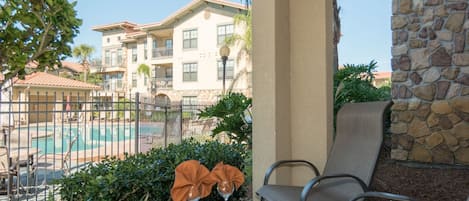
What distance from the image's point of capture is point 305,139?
9.70 ft

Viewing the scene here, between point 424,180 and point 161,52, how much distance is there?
18696mm

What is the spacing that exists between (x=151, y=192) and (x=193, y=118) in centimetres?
612

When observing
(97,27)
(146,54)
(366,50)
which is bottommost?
(366,50)

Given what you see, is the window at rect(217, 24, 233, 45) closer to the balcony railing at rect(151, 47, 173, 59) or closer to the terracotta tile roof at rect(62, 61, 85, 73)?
the balcony railing at rect(151, 47, 173, 59)

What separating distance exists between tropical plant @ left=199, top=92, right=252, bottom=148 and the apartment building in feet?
41.2

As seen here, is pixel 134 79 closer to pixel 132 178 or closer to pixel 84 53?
pixel 84 53

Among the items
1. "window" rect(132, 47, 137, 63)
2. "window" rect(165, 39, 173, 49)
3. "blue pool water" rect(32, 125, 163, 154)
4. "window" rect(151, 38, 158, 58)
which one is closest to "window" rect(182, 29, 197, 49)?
"window" rect(165, 39, 173, 49)

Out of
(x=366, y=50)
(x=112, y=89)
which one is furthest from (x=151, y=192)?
(x=112, y=89)

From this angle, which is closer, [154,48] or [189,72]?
[189,72]

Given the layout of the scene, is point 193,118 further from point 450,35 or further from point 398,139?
point 450,35

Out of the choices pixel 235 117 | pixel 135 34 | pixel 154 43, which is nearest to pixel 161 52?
pixel 154 43

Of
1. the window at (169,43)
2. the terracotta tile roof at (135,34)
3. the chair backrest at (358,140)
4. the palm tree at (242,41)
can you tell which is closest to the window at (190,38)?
the window at (169,43)

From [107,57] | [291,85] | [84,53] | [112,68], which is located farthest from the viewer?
[84,53]

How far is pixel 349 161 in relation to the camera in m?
2.49
